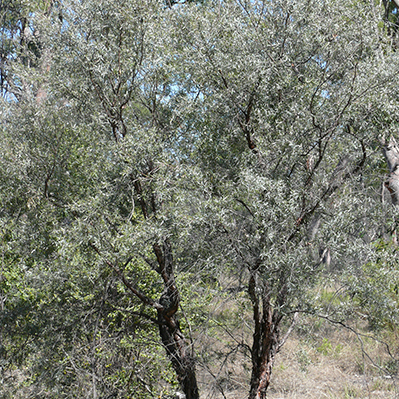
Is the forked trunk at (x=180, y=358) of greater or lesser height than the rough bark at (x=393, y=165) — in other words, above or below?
below

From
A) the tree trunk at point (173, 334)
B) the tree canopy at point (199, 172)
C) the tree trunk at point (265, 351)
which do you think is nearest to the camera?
the tree canopy at point (199, 172)

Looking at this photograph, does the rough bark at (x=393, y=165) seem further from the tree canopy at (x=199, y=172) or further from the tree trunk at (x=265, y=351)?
the tree trunk at (x=265, y=351)

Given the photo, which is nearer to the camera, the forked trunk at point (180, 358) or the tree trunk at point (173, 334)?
the tree trunk at point (173, 334)

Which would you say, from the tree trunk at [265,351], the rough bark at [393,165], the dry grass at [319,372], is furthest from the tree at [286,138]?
the dry grass at [319,372]

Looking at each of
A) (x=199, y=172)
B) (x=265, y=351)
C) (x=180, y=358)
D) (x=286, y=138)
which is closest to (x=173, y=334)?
(x=180, y=358)

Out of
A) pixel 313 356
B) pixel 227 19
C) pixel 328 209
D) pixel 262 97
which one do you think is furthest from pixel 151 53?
pixel 313 356

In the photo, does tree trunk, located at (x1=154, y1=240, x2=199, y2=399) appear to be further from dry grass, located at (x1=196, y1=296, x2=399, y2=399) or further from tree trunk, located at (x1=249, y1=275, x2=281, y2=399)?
tree trunk, located at (x1=249, y1=275, x2=281, y2=399)

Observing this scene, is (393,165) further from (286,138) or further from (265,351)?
(265,351)

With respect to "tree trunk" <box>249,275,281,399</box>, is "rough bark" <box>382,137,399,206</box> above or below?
above

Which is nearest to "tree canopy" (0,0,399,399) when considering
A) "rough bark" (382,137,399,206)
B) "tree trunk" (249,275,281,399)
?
"tree trunk" (249,275,281,399)

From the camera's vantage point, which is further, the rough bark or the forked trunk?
the rough bark

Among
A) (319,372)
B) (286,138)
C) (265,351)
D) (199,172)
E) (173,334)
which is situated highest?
(286,138)

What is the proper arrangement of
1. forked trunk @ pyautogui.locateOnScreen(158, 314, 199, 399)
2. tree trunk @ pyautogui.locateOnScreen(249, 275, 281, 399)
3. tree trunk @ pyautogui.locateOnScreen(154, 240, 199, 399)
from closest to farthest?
tree trunk @ pyautogui.locateOnScreen(249, 275, 281, 399)
tree trunk @ pyautogui.locateOnScreen(154, 240, 199, 399)
forked trunk @ pyautogui.locateOnScreen(158, 314, 199, 399)

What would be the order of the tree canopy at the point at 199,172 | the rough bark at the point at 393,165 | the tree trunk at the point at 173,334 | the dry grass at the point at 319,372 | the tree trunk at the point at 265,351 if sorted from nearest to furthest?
1. the tree canopy at the point at 199,172
2. the tree trunk at the point at 265,351
3. the tree trunk at the point at 173,334
4. the rough bark at the point at 393,165
5. the dry grass at the point at 319,372
